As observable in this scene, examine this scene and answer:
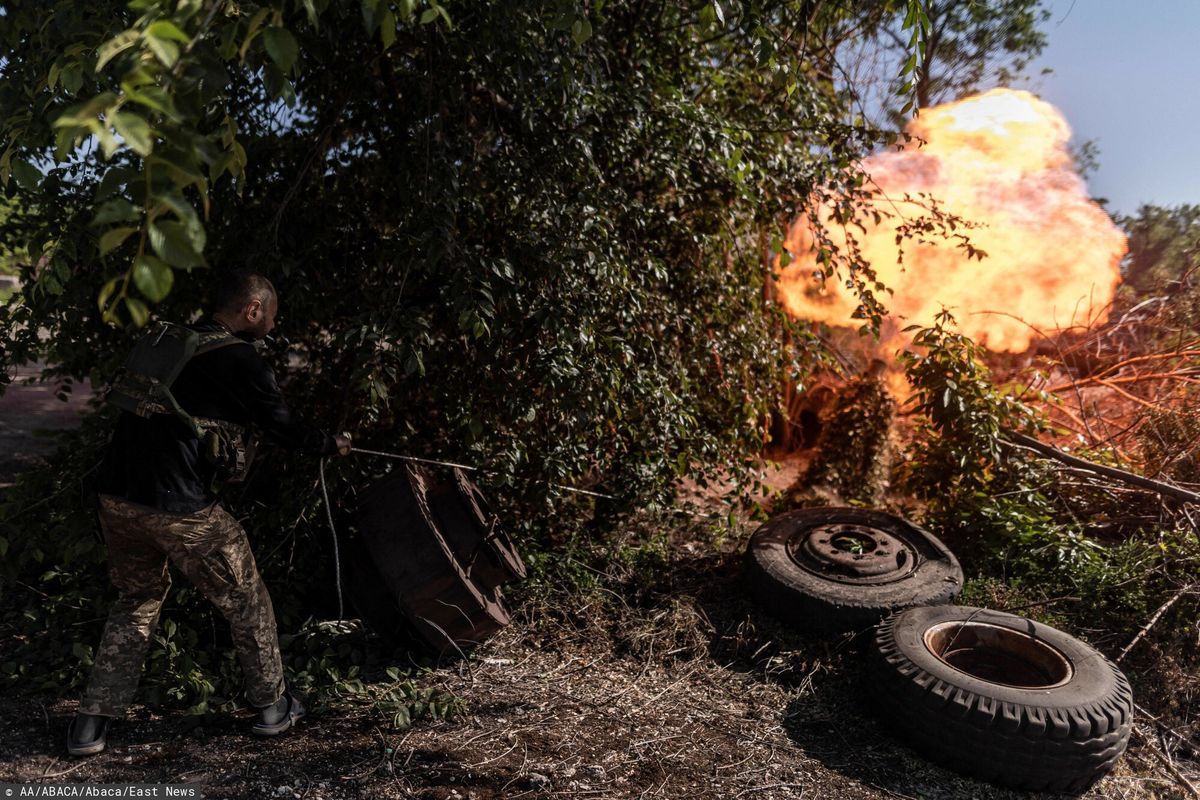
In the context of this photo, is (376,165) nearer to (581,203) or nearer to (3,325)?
(581,203)

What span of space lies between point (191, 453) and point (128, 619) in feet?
2.50

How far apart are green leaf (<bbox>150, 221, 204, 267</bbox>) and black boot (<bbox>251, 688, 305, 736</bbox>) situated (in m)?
2.37

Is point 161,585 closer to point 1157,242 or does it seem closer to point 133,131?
point 133,131

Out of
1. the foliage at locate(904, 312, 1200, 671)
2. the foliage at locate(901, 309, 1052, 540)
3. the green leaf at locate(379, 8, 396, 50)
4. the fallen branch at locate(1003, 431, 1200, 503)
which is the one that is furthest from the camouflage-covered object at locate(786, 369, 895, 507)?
the green leaf at locate(379, 8, 396, 50)

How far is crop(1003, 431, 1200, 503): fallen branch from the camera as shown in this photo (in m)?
4.95

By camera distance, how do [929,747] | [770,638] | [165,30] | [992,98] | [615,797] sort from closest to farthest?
[165,30], [615,797], [929,747], [770,638], [992,98]

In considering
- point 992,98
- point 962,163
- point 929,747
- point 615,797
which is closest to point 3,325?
point 615,797

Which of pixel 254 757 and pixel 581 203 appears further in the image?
pixel 581 203

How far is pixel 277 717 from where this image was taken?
134 inches

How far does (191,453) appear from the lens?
10.4ft

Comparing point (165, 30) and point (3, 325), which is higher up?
point (165, 30)

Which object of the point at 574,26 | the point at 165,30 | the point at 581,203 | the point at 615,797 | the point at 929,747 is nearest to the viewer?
the point at 165,30

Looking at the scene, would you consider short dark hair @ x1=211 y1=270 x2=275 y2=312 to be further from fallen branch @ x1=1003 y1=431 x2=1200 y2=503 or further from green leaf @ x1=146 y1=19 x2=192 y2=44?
fallen branch @ x1=1003 y1=431 x2=1200 y2=503

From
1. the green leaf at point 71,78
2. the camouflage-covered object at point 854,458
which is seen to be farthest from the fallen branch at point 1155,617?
the green leaf at point 71,78
